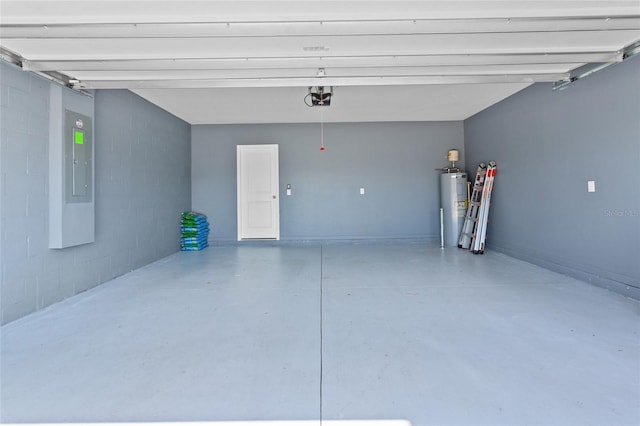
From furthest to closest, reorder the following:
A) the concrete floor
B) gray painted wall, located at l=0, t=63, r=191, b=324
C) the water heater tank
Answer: the water heater tank, gray painted wall, located at l=0, t=63, r=191, b=324, the concrete floor

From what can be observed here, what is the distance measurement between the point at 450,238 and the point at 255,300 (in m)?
4.54

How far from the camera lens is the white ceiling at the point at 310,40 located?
7.43ft

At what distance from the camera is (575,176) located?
12.5 feet

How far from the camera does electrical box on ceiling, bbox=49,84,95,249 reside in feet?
10.1

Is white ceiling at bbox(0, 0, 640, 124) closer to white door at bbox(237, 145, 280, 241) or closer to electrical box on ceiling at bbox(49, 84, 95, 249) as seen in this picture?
electrical box on ceiling at bbox(49, 84, 95, 249)

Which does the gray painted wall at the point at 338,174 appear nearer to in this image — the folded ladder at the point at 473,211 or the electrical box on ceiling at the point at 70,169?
the folded ladder at the point at 473,211

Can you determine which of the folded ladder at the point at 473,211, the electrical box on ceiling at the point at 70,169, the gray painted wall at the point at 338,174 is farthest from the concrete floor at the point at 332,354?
the gray painted wall at the point at 338,174

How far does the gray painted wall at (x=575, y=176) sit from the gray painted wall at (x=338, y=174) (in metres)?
1.60

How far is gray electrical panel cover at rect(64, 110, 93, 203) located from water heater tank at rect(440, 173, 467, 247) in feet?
19.3

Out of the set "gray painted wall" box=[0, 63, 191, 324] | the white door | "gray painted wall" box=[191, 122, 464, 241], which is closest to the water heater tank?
"gray painted wall" box=[191, 122, 464, 241]

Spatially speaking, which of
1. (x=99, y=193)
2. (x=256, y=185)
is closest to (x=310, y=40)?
(x=99, y=193)

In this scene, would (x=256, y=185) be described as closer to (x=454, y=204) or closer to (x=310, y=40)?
(x=454, y=204)

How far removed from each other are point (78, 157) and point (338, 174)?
4580mm

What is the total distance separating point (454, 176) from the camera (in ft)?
20.2
